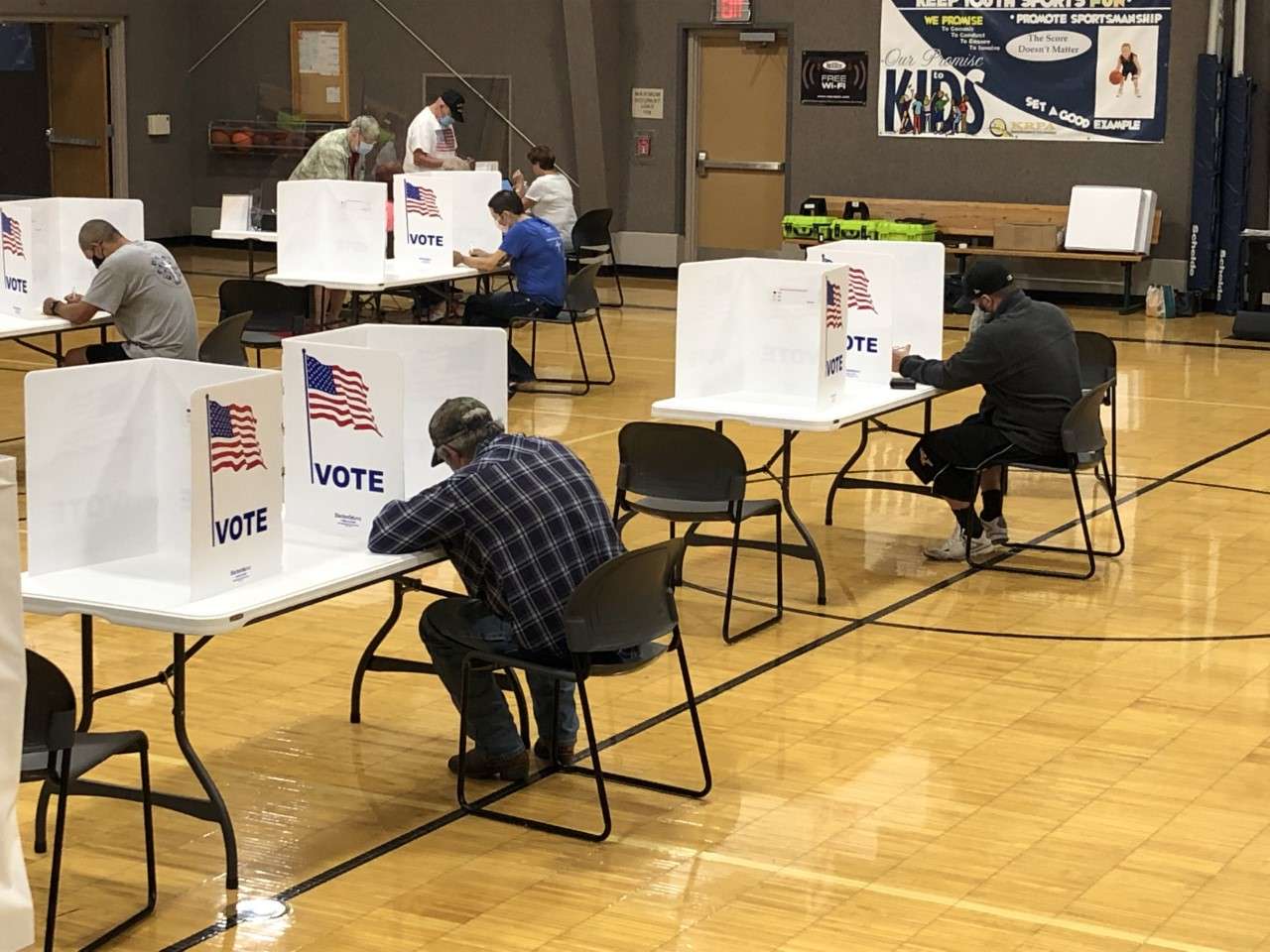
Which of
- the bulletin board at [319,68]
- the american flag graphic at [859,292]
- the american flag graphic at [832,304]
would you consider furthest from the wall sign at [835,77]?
the american flag graphic at [832,304]

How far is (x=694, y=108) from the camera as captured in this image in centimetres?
1670

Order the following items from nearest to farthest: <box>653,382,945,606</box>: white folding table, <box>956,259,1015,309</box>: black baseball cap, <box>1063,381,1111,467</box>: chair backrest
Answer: <box>653,382,945,606</box>: white folding table
<box>1063,381,1111,467</box>: chair backrest
<box>956,259,1015,309</box>: black baseball cap

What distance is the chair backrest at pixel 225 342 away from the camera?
29.3 ft

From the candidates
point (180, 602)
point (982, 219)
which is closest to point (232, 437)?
point (180, 602)

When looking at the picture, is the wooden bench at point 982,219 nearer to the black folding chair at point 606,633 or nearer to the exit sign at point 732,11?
the exit sign at point 732,11

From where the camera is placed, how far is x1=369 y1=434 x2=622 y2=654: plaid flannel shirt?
187 inches

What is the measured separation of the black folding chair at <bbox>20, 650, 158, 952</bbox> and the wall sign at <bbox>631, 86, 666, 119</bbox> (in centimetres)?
1315

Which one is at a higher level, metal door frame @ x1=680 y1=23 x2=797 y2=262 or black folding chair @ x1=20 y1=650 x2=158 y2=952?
metal door frame @ x1=680 y1=23 x2=797 y2=262

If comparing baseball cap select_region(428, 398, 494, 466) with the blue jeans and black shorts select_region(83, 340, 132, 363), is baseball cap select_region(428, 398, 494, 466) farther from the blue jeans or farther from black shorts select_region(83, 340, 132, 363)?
black shorts select_region(83, 340, 132, 363)

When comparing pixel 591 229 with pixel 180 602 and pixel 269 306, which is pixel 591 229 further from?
Result: pixel 180 602

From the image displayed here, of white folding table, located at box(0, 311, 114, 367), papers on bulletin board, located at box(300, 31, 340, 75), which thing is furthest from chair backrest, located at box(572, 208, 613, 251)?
white folding table, located at box(0, 311, 114, 367)

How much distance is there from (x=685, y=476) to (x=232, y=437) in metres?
2.34

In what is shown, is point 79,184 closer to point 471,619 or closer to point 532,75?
point 532,75

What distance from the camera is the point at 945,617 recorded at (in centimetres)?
678
